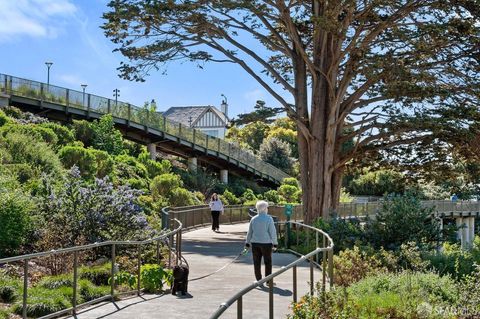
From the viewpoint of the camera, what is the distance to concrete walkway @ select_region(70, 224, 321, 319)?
9672 millimetres

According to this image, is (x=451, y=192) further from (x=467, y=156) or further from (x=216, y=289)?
(x=216, y=289)

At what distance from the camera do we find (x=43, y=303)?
32.9ft

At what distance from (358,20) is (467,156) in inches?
262

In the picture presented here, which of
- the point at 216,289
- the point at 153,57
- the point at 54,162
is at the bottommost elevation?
the point at 216,289

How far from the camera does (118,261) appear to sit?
47.2 ft

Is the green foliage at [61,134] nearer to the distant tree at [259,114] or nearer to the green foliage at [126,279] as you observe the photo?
the distant tree at [259,114]

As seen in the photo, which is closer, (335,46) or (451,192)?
(335,46)

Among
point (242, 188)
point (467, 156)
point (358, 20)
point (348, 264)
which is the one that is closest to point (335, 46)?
point (358, 20)

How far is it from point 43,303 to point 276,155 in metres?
56.0

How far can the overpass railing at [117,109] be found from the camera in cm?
3850

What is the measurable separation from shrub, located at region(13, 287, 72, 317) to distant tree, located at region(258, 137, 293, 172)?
54751 mm

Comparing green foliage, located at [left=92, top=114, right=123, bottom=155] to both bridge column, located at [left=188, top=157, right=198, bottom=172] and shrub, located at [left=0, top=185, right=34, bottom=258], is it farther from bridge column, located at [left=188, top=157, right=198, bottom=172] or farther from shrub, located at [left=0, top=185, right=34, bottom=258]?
shrub, located at [left=0, top=185, right=34, bottom=258]

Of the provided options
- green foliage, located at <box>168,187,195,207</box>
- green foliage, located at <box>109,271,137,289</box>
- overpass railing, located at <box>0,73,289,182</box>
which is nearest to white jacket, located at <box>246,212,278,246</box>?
green foliage, located at <box>109,271,137,289</box>

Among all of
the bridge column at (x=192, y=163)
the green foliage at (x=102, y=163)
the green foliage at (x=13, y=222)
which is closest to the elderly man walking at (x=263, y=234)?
the green foliage at (x=13, y=222)
